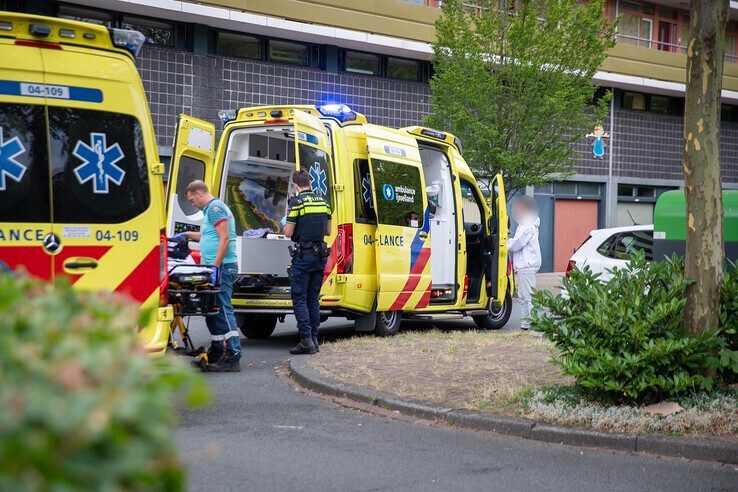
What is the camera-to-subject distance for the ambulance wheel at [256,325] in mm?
11297

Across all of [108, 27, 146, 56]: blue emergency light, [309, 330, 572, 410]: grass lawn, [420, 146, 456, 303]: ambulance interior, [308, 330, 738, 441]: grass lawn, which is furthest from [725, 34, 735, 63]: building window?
[108, 27, 146, 56]: blue emergency light

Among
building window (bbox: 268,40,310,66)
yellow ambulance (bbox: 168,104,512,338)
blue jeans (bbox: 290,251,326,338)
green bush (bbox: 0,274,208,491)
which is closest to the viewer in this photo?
green bush (bbox: 0,274,208,491)

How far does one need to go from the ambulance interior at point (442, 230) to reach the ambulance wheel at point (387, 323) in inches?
32.4

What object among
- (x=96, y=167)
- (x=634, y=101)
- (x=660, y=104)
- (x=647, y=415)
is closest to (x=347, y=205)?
(x=96, y=167)

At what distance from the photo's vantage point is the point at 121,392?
1.48m

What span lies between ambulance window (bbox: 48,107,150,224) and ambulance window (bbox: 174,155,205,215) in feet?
10.2

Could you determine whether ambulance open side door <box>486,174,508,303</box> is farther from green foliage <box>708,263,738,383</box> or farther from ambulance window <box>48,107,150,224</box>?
ambulance window <box>48,107,150,224</box>

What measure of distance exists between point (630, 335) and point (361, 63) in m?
17.8

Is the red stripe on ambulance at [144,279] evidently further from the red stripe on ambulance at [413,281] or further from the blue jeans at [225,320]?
the red stripe on ambulance at [413,281]

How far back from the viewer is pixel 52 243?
19.2 ft

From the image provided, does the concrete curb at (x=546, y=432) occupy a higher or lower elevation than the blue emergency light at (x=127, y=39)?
lower

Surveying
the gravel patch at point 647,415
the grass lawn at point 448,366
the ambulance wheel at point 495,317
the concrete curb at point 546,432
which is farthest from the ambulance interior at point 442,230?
the gravel patch at point 647,415

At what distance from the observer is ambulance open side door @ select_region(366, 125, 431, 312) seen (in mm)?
10578

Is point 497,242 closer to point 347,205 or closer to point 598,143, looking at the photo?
point 347,205
